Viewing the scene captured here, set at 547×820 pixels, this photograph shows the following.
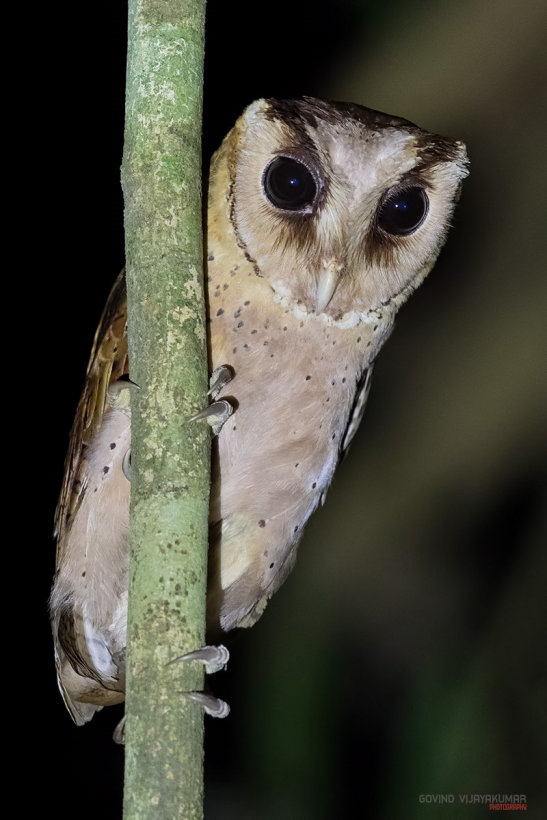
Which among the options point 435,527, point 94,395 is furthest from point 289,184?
point 435,527

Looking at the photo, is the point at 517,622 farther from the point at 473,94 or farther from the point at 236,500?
the point at 473,94

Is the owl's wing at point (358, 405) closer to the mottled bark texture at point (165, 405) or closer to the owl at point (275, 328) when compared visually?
the owl at point (275, 328)

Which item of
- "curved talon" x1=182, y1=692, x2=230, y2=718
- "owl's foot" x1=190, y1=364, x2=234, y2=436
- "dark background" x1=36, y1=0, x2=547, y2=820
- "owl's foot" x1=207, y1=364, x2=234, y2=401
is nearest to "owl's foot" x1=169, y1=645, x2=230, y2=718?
"curved talon" x1=182, y1=692, x2=230, y2=718

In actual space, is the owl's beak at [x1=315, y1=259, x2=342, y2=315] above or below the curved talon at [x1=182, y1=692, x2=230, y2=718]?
above

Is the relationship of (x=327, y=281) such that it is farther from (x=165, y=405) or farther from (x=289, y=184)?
(x=165, y=405)

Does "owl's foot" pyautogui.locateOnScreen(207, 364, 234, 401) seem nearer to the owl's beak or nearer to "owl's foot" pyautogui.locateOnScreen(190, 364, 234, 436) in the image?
"owl's foot" pyautogui.locateOnScreen(190, 364, 234, 436)

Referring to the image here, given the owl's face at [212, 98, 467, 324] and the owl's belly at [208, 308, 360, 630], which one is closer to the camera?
the owl's face at [212, 98, 467, 324]

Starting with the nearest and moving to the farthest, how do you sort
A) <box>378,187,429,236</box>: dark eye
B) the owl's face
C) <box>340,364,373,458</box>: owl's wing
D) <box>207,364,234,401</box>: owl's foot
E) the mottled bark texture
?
1. the mottled bark texture
2. <box>207,364,234,401</box>: owl's foot
3. the owl's face
4. <box>378,187,429,236</box>: dark eye
5. <box>340,364,373,458</box>: owl's wing
